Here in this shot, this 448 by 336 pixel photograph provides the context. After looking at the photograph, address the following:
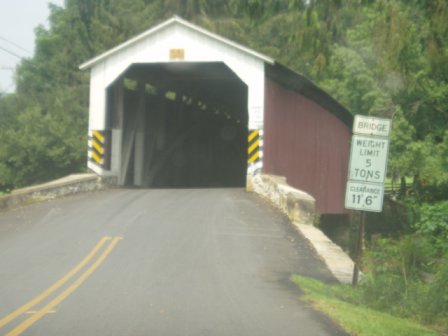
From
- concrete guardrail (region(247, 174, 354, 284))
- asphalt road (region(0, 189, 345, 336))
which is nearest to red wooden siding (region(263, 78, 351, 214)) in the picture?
concrete guardrail (region(247, 174, 354, 284))

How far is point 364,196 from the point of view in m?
11.1

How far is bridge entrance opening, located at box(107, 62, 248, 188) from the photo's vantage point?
25.0 m

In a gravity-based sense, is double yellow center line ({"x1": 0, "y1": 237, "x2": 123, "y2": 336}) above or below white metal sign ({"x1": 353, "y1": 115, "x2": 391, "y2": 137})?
below

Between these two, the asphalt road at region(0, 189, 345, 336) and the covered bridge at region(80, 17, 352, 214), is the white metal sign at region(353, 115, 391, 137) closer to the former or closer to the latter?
the asphalt road at region(0, 189, 345, 336)

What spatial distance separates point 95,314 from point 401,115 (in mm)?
21454

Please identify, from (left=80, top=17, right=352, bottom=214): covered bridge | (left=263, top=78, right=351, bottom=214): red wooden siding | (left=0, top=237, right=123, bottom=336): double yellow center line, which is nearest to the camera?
(left=0, top=237, right=123, bottom=336): double yellow center line

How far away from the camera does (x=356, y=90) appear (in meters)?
34.1

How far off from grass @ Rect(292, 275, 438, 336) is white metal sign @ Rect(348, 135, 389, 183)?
5.68 ft

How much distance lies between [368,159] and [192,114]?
23914mm

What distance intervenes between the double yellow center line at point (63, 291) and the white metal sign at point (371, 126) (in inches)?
168

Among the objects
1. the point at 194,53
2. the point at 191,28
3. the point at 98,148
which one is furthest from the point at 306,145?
the point at 98,148

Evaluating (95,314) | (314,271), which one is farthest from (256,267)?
(95,314)

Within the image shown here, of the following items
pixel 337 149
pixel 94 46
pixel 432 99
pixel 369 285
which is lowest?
pixel 369 285

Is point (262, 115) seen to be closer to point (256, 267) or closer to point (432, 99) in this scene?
point (432, 99)
